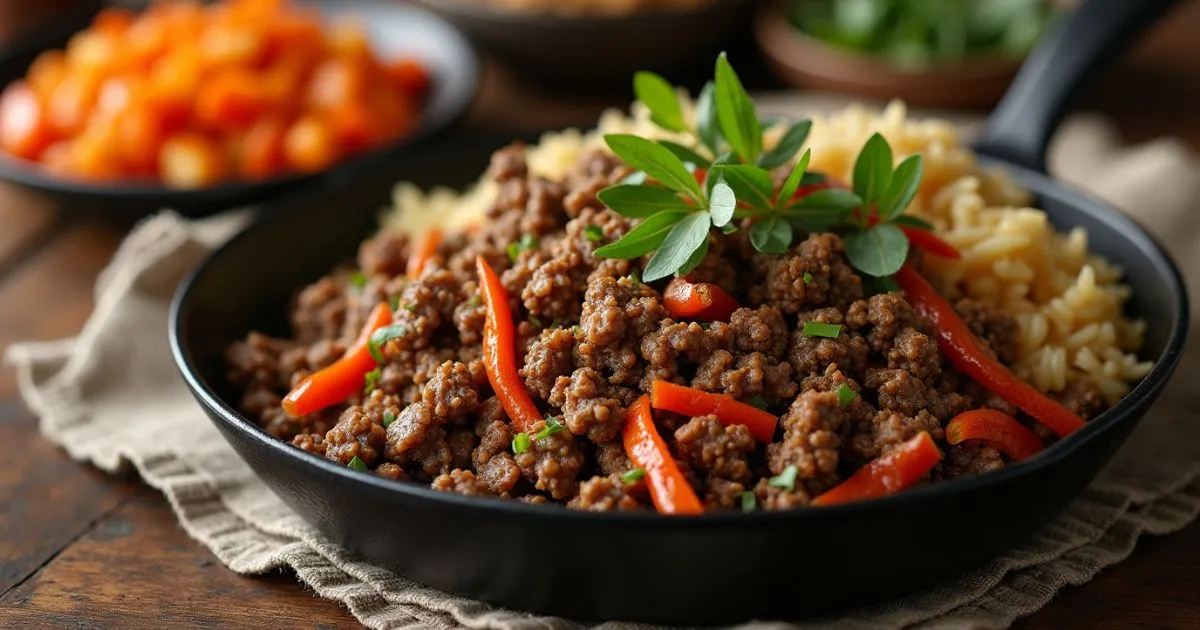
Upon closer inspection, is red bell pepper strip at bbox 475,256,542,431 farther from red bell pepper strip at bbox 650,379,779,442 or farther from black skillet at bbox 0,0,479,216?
black skillet at bbox 0,0,479,216

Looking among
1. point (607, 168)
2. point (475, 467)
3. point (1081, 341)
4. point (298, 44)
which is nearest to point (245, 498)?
point (475, 467)

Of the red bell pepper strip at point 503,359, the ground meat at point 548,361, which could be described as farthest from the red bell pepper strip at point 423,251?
the ground meat at point 548,361

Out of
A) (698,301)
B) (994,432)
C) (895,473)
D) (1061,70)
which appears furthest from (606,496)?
(1061,70)

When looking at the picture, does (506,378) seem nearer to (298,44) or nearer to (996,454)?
(996,454)

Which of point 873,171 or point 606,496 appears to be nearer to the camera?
point 606,496

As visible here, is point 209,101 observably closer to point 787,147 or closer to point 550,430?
point 787,147

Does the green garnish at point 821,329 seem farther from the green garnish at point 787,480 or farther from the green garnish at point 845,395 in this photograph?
the green garnish at point 787,480

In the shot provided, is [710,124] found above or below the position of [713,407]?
above
